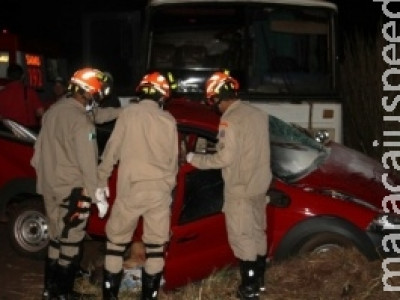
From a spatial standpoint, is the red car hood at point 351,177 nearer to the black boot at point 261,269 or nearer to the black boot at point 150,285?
the black boot at point 261,269

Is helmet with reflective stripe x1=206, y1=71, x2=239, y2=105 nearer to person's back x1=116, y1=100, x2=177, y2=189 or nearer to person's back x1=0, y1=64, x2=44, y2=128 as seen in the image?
person's back x1=116, y1=100, x2=177, y2=189

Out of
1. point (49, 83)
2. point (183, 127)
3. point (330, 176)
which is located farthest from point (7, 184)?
point (49, 83)

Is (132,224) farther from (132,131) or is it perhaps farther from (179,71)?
(179,71)

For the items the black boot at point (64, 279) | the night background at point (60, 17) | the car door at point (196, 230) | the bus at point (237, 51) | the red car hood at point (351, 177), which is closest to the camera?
the black boot at point (64, 279)

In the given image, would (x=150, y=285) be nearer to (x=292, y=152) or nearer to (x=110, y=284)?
(x=110, y=284)

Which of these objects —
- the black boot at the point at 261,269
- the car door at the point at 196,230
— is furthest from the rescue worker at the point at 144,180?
the black boot at the point at 261,269

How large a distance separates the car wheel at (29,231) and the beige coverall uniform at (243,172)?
233 cm

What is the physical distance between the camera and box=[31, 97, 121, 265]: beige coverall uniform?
5848 millimetres

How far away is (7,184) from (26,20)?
80.9 ft

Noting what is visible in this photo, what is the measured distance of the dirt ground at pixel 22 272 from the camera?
681 cm

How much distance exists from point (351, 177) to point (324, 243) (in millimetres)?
939

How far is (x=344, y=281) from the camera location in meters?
5.88

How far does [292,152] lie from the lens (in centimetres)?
714

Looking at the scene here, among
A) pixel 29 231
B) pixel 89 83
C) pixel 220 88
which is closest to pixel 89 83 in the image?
pixel 89 83
